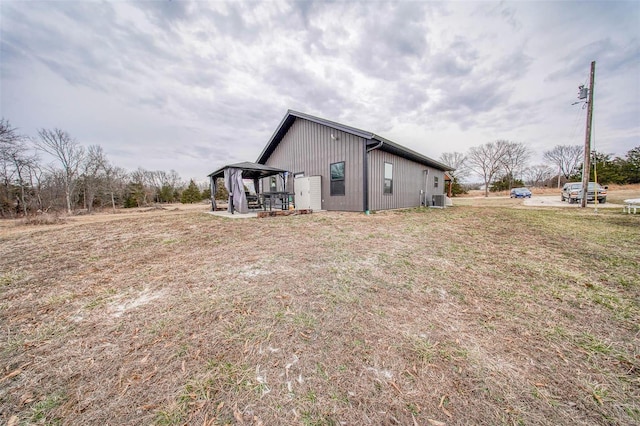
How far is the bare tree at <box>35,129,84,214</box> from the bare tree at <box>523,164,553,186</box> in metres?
69.2

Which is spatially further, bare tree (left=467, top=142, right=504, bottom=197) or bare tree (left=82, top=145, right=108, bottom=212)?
bare tree (left=467, top=142, right=504, bottom=197)

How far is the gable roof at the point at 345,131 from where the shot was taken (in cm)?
825

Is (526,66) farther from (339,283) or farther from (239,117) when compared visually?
(239,117)

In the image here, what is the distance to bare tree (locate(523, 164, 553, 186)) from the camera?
43.2 m

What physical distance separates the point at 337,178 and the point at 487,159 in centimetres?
3926

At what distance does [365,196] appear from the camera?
28.7 feet

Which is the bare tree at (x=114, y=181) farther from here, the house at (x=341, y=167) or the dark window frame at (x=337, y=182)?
the dark window frame at (x=337, y=182)

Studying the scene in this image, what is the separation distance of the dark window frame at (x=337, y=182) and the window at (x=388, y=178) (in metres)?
2.09

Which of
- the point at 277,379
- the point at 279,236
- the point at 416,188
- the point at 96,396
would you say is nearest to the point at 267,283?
the point at 277,379

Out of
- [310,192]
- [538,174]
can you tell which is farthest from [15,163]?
[538,174]

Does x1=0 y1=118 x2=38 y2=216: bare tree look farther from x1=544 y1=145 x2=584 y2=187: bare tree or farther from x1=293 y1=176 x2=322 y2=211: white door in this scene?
x1=544 y1=145 x2=584 y2=187: bare tree

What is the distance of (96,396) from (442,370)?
2160 mm

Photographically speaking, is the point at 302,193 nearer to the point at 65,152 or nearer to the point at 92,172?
the point at 65,152

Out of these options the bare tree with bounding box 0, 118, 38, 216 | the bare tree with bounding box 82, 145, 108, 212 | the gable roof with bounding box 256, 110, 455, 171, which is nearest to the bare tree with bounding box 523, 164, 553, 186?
the gable roof with bounding box 256, 110, 455, 171
